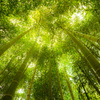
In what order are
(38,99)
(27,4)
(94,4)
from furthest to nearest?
(38,99)
(27,4)
(94,4)

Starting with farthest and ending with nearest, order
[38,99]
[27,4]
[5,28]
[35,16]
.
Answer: [38,99] → [35,16] → [5,28] → [27,4]

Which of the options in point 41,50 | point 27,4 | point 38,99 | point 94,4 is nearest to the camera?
point 94,4

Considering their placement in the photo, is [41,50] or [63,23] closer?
[63,23]

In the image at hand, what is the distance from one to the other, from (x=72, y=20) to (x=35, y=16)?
304cm

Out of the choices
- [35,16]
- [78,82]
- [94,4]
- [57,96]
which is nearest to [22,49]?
[35,16]

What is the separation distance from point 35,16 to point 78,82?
19.7 feet

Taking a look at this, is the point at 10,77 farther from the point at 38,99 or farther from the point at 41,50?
the point at 41,50

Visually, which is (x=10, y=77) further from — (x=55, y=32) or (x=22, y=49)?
(x=55, y=32)

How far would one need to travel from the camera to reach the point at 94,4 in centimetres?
308

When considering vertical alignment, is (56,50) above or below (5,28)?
below

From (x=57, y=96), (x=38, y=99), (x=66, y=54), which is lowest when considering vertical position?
(x=38, y=99)

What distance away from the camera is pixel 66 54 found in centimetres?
641

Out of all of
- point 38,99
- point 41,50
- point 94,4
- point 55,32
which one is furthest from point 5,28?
point 38,99

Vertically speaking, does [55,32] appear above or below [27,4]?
below
